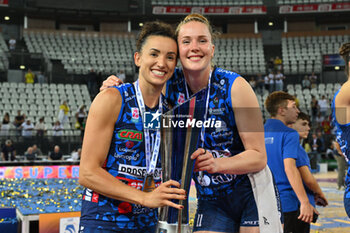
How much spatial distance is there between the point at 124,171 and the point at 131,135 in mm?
183

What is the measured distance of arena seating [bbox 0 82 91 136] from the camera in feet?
57.0

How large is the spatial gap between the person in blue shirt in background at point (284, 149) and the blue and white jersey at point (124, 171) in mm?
2075

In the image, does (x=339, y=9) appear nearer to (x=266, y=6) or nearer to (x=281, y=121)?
(x=266, y=6)

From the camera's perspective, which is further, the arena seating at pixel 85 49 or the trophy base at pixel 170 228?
the arena seating at pixel 85 49

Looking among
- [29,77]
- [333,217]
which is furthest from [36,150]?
[333,217]

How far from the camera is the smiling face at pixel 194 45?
2287 mm

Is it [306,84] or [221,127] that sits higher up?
[306,84]

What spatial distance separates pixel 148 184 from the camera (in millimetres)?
1983

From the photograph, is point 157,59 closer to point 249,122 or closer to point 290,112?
point 249,122

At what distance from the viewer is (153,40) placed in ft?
7.13

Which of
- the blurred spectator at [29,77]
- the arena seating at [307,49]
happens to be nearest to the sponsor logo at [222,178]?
the blurred spectator at [29,77]

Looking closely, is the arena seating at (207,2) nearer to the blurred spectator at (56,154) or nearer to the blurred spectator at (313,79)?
the blurred spectator at (313,79)

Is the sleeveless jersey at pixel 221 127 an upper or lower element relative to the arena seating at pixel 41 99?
lower

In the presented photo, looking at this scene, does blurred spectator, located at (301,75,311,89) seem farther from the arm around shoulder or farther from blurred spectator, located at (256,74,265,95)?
the arm around shoulder
